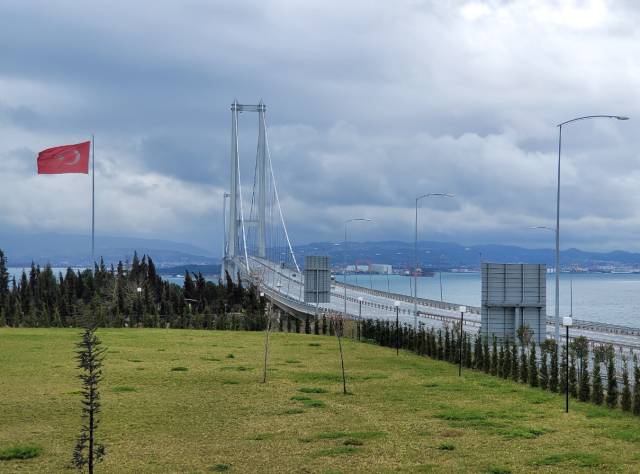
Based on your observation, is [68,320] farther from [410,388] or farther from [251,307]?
[410,388]

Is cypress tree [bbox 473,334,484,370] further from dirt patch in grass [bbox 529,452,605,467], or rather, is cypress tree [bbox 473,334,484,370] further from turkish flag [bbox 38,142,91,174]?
turkish flag [bbox 38,142,91,174]

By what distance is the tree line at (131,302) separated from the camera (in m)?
57.8

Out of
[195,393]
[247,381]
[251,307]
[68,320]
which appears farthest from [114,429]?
[251,307]

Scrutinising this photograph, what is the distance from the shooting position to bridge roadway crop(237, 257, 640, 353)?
58.0m

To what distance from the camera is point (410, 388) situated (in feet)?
83.1

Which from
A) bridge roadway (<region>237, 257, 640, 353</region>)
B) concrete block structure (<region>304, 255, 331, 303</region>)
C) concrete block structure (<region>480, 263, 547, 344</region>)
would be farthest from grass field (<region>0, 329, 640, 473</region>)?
bridge roadway (<region>237, 257, 640, 353</region>)

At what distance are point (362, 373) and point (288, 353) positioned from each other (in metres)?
8.63

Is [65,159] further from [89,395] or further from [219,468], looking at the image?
[89,395]

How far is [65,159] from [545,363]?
32.6 metres

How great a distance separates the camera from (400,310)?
275 feet

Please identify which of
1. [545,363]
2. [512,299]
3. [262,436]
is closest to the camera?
[262,436]

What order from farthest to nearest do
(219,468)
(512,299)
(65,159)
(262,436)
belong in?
1. (65,159)
2. (512,299)
3. (262,436)
4. (219,468)

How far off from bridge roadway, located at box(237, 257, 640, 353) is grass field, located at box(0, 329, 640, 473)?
20.7 m

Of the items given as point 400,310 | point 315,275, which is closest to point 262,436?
point 315,275
